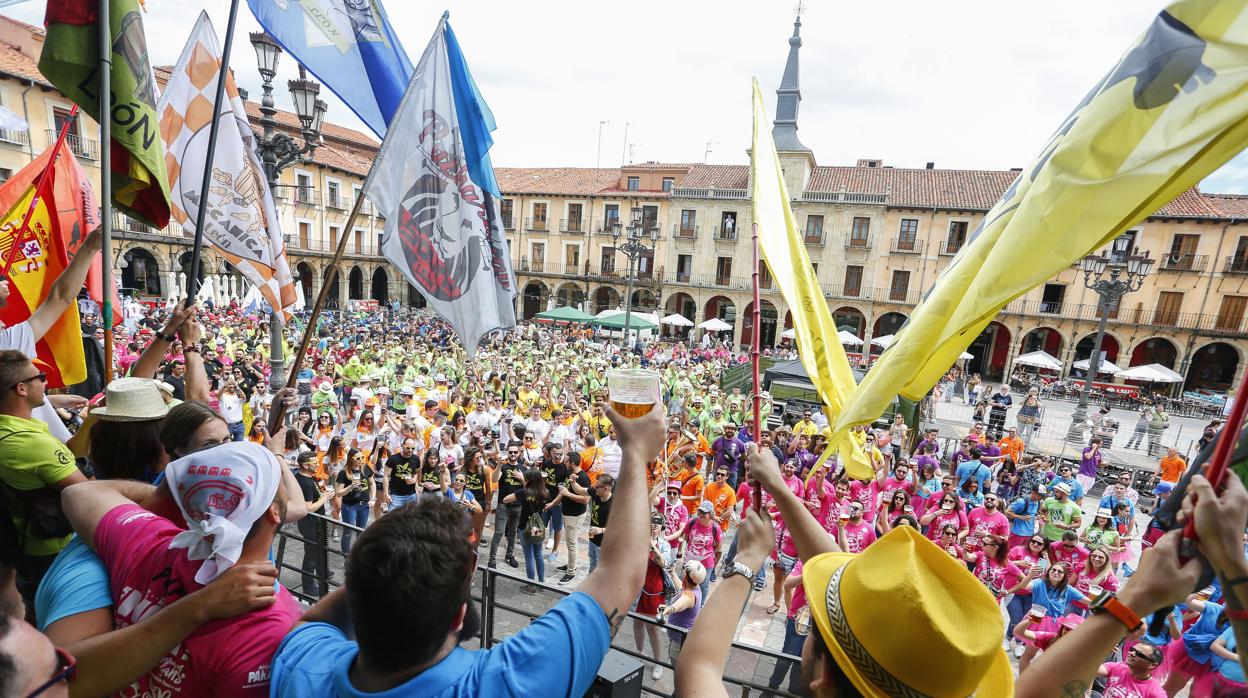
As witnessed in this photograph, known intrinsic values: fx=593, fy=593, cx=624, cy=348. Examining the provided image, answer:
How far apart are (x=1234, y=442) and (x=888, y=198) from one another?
36763 mm

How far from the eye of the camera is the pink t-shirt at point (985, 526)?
21.7ft

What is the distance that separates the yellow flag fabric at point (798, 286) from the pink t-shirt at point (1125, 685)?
129 inches

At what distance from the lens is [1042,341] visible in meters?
34.1

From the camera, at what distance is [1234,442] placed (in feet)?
3.98

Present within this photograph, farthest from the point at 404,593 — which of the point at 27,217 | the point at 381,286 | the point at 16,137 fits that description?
the point at 381,286

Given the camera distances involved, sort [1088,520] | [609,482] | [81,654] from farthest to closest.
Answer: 1. [1088,520]
2. [609,482]
3. [81,654]

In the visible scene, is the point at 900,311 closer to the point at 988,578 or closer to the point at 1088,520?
the point at 1088,520

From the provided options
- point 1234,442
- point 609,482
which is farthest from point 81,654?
point 609,482

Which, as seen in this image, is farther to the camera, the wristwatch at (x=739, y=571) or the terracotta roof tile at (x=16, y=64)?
the terracotta roof tile at (x=16, y=64)

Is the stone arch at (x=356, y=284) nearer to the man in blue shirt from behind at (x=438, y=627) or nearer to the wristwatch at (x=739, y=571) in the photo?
the man in blue shirt from behind at (x=438, y=627)

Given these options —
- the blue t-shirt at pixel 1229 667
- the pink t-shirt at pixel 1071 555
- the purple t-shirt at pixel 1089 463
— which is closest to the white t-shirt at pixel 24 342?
the blue t-shirt at pixel 1229 667

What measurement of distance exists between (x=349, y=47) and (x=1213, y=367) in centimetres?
4248

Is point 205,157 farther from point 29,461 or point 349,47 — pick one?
point 29,461

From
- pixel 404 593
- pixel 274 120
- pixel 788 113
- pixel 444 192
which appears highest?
pixel 788 113
